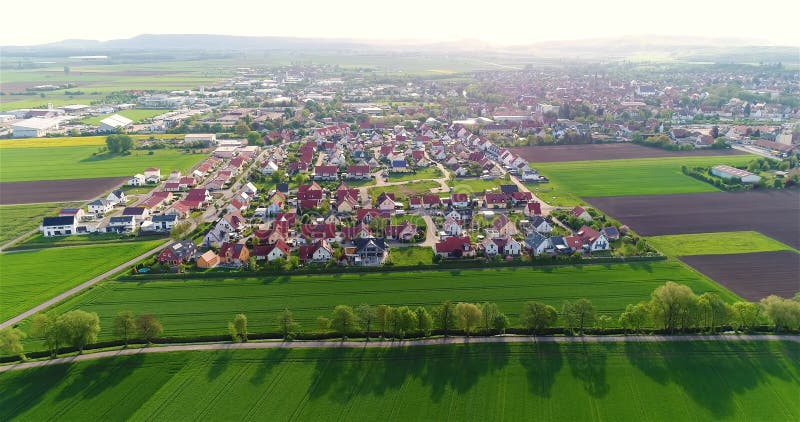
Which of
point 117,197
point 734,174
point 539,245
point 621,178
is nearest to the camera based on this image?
point 539,245

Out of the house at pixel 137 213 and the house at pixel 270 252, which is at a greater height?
the house at pixel 137 213

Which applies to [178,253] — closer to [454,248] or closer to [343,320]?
[343,320]

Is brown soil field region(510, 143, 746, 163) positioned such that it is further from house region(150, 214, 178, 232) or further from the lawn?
house region(150, 214, 178, 232)

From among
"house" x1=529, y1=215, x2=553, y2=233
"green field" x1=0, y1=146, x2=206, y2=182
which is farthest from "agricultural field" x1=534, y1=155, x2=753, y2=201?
"green field" x1=0, y1=146, x2=206, y2=182

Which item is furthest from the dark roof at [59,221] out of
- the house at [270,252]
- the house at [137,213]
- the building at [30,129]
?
the building at [30,129]

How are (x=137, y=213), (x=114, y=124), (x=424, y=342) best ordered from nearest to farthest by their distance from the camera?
(x=424, y=342)
(x=137, y=213)
(x=114, y=124)

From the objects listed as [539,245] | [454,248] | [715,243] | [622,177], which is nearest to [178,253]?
[454,248]

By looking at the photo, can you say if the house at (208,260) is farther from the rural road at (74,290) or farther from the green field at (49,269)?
the green field at (49,269)
